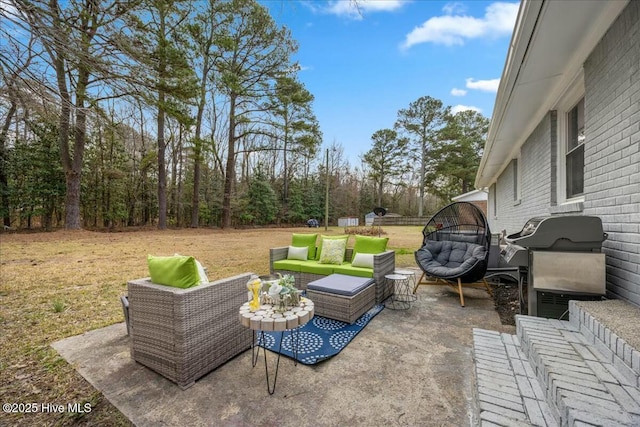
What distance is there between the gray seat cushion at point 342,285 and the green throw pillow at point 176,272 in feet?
4.95

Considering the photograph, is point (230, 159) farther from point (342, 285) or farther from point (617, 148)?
point (617, 148)

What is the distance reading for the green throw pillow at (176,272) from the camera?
217 centimetres

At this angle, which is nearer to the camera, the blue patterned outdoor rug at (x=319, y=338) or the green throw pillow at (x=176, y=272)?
the green throw pillow at (x=176, y=272)

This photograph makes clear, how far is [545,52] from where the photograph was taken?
260 centimetres

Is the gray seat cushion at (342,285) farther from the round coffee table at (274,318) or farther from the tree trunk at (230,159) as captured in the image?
the tree trunk at (230,159)

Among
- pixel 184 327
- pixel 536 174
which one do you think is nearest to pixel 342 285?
pixel 184 327

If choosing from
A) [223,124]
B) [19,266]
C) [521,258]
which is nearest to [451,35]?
[521,258]

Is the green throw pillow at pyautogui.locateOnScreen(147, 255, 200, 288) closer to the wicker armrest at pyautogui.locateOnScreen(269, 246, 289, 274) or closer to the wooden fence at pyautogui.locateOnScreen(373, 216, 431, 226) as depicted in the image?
the wicker armrest at pyautogui.locateOnScreen(269, 246, 289, 274)

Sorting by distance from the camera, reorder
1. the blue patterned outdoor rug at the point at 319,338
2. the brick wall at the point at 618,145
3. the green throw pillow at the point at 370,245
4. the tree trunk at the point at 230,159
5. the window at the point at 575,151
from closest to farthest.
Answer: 1. the brick wall at the point at 618,145
2. the blue patterned outdoor rug at the point at 319,338
3. the window at the point at 575,151
4. the green throw pillow at the point at 370,245
5. the tree trunk at the point at 230,159

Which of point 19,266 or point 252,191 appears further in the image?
point 252,191

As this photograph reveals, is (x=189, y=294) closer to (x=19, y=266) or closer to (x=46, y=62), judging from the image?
(x=46, y=62)

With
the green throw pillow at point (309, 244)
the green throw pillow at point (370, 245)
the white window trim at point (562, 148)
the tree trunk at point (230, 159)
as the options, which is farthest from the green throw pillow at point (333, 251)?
the tree trunk at point (230, 159)

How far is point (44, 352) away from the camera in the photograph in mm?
2445

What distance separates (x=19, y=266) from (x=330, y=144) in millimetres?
20732
